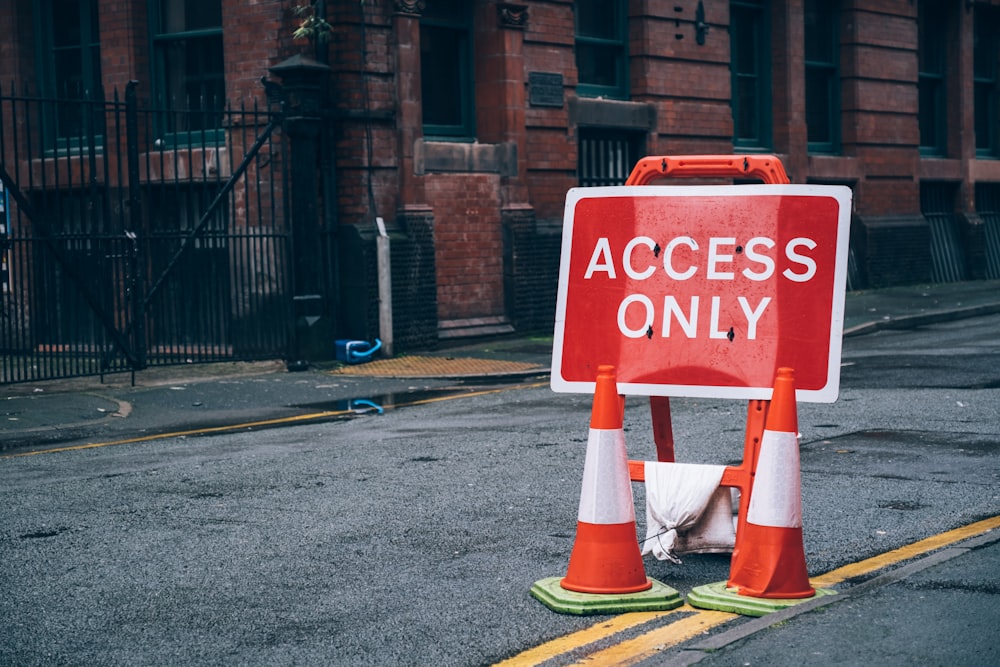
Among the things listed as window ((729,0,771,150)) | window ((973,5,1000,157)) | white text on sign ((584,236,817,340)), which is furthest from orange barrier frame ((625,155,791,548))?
window ((973,5,1000,157))

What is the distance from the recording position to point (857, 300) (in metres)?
21.8

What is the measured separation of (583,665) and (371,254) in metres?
11.7

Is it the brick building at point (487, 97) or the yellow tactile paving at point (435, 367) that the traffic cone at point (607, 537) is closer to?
the yellow tactile paving at point (435, 367)

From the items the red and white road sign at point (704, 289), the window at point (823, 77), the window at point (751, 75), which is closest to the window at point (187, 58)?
the window at point (751, 75)

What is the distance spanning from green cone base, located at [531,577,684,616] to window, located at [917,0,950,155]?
2252 centimetres

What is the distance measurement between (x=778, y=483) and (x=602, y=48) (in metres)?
15.2

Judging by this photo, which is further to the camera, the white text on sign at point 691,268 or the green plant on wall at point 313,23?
the green plant on wall at point 313,23

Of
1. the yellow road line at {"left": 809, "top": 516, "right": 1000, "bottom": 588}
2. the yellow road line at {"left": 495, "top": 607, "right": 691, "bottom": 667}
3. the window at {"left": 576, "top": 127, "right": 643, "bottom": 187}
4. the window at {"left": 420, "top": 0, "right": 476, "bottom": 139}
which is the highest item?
the window at {"left": 420, "top": 0, "right": 476, "bottom": 139}

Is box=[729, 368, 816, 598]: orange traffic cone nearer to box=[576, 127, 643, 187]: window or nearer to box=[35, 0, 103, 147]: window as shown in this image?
box=[576, 127, 643, 187]: window

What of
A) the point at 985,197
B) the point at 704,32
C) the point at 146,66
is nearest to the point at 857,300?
the point at 704,32

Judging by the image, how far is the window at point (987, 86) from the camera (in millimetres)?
27594

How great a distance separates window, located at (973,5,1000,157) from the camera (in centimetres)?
2759

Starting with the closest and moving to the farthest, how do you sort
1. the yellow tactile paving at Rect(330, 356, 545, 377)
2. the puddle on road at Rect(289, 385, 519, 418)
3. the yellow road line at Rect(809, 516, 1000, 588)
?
the yellow road line at Rect(809, 516, 1000, 588)
the puddle on road at Rect(289, 385, 519, 418)
the yellow tactile paving at Rect(330, 356, 545, 377)

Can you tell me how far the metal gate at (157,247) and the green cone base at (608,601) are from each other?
8927mm
